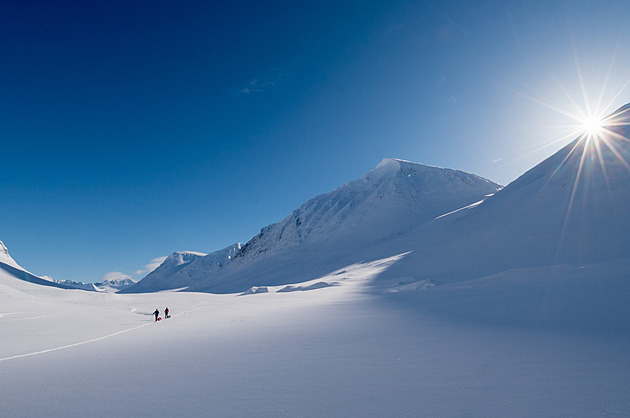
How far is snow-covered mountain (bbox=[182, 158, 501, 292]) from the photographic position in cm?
10212

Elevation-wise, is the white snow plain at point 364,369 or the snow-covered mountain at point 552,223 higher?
the snow-covered mountain at point 552,223

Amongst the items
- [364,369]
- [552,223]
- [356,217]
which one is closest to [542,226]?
[552,223]

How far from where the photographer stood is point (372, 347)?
7164 millimetres

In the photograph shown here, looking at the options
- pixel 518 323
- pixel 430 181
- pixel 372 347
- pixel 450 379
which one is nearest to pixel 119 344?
pixel 372 347

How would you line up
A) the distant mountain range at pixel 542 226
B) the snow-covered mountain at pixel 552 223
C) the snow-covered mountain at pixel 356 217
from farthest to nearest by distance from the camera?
the snow-covered mountain at pixel 356 217 → the distant mountain range at pixel 542 226 → the snow-covered mountain at pixel 552 223

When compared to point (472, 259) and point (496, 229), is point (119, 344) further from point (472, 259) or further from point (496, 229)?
point (496, 229)

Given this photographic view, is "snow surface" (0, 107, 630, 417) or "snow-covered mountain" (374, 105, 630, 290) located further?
"snow-covered mountain" (374, 105, 630, 290)

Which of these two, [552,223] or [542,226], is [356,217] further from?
[552,223]

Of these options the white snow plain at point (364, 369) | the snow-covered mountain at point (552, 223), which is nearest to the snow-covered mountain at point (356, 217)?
the snow-covered mountain at point (552, 223)

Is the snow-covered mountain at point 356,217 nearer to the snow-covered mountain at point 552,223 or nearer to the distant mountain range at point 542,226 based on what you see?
the distant mountain range at point 542,226

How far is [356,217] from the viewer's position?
420ft

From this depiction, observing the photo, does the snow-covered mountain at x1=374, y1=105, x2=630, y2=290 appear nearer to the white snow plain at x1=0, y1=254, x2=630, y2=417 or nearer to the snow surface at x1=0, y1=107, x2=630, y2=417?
the snow surface at x1=0, y1=107, x2=630, y2=417

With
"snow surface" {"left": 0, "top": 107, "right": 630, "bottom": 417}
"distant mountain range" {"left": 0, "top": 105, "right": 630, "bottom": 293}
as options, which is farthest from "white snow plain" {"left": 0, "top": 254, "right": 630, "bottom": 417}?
"distant mountain range" {"left": 0, "top": 105, "right": 630, "bottom": 293}

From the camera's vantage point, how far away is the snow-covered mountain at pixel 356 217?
102125 millimetres
